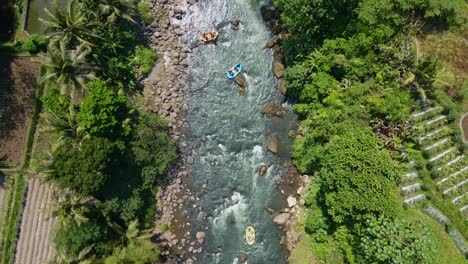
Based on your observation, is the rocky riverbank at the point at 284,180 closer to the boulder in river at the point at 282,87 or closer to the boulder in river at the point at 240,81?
the boulder in river at the point at 282,87

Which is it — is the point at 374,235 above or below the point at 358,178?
below

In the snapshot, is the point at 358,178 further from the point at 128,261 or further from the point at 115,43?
the point at 115,43

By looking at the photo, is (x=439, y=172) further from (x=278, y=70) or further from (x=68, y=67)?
(x=68, y=67)

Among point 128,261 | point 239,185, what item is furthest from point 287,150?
point 128,261

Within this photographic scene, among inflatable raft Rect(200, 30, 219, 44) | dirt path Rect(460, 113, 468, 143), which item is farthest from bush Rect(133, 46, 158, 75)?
dirt path Rect(460, 113, 468, 143)

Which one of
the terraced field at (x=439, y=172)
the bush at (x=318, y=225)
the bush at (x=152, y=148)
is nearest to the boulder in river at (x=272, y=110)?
the bush at (x=152, y=148)

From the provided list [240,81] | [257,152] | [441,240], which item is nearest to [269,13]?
[240,81]
